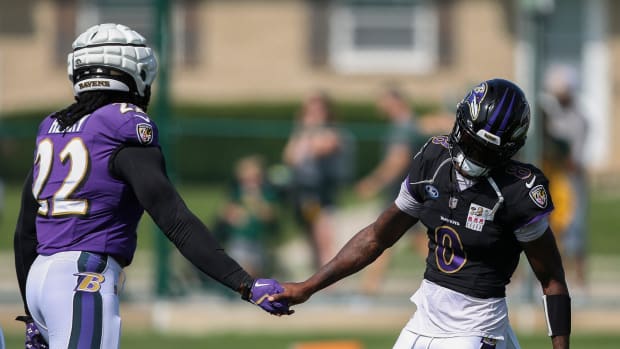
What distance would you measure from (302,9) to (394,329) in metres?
13.6

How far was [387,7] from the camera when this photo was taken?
24.7 meters

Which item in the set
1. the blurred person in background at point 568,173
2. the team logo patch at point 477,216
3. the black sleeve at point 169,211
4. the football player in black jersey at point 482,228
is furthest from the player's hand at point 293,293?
the blurred person in background at point 568,173

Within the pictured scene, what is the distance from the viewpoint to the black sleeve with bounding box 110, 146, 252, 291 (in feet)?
17.2

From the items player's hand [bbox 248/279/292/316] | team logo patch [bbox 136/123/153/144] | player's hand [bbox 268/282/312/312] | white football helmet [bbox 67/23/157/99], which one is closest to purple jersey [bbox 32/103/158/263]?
team logo patch [bbox 136/123/153/144]

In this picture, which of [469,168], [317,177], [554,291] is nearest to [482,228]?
[469,168]

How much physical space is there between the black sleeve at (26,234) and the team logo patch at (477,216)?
73.1 inches

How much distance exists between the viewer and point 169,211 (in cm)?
536

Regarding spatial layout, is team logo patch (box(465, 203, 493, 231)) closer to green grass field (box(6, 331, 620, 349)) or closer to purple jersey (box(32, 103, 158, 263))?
purple jersey (box(32, 103, 158, 263))

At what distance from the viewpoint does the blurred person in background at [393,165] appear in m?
12.6

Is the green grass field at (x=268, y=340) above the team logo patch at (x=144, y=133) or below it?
below

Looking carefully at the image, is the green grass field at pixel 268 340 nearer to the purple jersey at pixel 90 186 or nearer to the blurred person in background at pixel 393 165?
the blurred person in background at pixel 393 165

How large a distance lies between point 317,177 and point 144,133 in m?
7.48

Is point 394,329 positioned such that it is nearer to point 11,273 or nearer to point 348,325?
point 348,325

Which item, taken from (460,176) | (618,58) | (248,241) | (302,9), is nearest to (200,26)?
(302,9)
